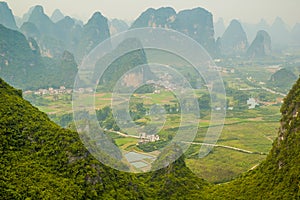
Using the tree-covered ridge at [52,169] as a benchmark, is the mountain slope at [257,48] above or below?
below

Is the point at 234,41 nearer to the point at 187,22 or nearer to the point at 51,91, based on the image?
the point at 187,22

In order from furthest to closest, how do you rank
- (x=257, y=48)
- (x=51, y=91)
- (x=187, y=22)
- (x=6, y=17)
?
(x=257, y=48) < (x=187, y=22) < (x=6, y=17) < (x=51, y=91)

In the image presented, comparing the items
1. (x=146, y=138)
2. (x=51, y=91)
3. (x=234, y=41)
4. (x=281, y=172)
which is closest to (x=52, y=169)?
(x=146, y=138)

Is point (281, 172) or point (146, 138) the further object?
point (146, 138)

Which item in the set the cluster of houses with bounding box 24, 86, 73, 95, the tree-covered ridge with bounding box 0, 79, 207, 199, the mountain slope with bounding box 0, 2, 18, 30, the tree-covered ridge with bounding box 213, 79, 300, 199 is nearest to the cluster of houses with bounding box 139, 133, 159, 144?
the tree-covered ridge with bounding box 0, 79, 207, 199

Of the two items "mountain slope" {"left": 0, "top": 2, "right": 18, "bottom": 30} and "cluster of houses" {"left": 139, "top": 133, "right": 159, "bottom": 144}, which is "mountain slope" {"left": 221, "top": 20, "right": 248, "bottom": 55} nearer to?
"mountain slope" {"left": 0, "top": 2, "right": 18, "bottom": 30}

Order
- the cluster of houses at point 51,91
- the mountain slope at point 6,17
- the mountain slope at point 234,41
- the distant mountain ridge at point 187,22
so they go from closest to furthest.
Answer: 1. the cluster of houses at point 51,91
2. the distant mountain ridge at point 187,22
3. the mountain slope at point 6,17
4. the mountain slope at point 234,41

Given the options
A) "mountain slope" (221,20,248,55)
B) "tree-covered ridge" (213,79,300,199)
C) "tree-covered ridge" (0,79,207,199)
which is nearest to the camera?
"tree-covered ridge" (0,79,207,199)

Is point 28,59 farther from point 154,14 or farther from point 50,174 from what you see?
point 50,174

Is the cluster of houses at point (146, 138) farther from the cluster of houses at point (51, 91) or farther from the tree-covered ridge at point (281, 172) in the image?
the cluster of houses at point (51, 91)

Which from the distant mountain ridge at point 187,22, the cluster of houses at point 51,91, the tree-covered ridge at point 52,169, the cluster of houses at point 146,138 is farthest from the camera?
the distant mountain ridge at point 187,22

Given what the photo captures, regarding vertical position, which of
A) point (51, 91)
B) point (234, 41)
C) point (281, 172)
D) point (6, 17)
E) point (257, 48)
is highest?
point (6, 17)

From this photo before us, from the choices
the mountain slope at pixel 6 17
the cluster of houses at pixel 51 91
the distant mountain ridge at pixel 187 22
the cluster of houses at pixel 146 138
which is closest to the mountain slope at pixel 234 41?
the distant mountain ridge at pixel 187 22

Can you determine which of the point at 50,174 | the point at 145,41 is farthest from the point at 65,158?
the point at 145,41
